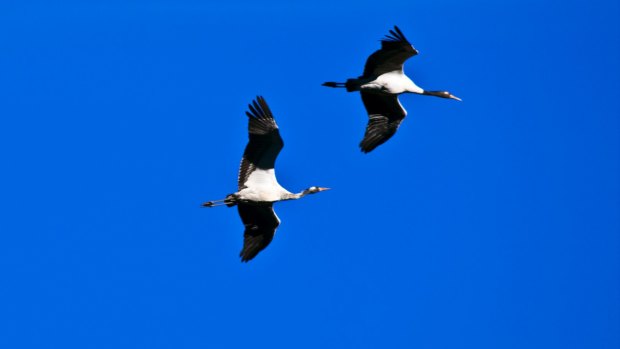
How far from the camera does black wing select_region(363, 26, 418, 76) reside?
3198 cm

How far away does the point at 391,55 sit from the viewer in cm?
3259

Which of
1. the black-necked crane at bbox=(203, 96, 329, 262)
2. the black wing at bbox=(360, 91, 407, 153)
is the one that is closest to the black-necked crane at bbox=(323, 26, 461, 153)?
the black wing at bbox=(360, 91, 407, 153)

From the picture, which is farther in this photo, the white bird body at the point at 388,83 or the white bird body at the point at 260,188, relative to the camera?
the white bird body at the point at 388,83

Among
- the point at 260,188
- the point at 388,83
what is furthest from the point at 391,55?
the point at 260,188

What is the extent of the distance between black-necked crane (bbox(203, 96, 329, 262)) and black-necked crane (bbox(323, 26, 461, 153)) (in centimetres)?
281

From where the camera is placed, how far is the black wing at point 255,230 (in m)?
32.7

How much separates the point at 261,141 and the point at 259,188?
1.37 m

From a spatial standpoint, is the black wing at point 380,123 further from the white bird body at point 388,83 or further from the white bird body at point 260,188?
the white bird body at point 260,188

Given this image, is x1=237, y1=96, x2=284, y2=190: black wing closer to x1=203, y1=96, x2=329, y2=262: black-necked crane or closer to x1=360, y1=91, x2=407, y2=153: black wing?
x1=203, y1=96, x2=329, y2=262: black-necked crane

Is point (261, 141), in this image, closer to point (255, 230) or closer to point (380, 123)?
point (255, 230)

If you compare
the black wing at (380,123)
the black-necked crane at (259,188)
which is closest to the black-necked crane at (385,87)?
the black wing at (380,123)

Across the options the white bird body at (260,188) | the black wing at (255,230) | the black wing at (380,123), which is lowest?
the black wing at (255,230)

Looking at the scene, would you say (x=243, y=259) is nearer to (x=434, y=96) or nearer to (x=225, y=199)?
(x=225, y=199)

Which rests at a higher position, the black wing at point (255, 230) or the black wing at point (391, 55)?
the black wing at point (391, 55)
